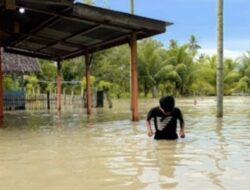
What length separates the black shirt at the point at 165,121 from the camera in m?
10.5

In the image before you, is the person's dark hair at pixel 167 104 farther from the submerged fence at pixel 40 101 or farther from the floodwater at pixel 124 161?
the submerged fence at pixel 40 101

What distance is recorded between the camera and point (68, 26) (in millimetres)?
17359

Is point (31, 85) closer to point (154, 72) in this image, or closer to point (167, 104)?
point (154, 72)

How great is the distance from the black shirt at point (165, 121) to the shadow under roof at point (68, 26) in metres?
5.04

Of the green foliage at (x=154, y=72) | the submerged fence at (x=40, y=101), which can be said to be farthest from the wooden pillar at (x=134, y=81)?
the green foliage at (x=154, y=72)

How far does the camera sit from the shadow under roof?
1488cm

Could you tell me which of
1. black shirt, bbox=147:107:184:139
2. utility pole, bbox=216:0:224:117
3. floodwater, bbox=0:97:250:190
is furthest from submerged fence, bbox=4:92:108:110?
black shirt, bbox=147:107:184:139

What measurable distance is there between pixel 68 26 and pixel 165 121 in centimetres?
794

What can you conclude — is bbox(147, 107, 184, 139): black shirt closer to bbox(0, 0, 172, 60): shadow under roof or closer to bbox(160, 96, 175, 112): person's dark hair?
bbox(160, 96, 175, 112): person's dark hair

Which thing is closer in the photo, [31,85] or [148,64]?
[31,85]

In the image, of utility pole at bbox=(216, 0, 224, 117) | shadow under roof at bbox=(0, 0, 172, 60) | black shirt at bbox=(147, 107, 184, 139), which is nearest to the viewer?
black shirt at bbox=(147, 107, 184, 139)

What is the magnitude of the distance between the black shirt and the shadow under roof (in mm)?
5038

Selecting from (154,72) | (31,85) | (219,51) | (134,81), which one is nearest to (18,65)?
(31,85)

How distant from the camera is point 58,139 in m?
12.3
